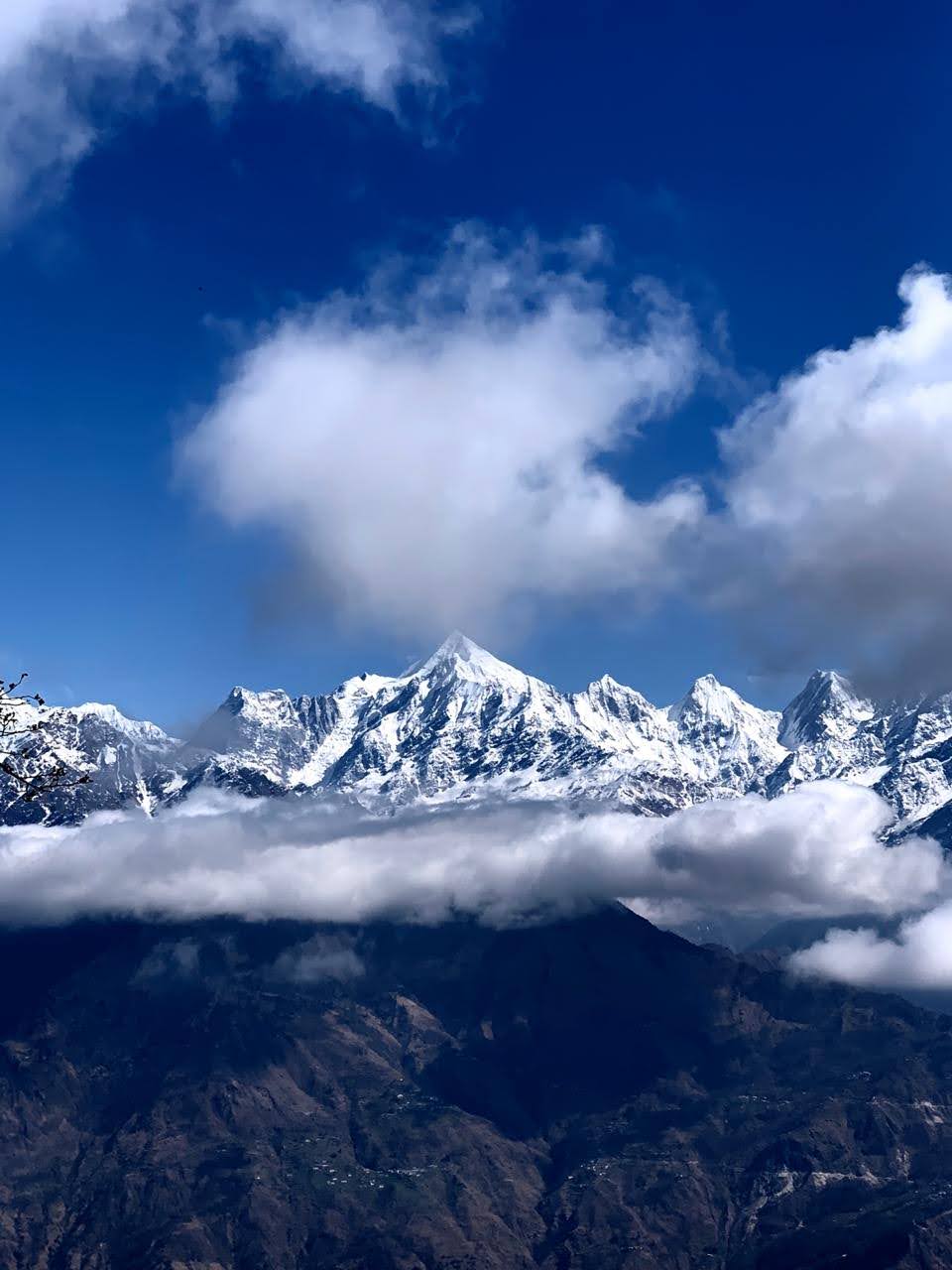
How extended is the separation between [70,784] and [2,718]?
378 cm

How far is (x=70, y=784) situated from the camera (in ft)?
162

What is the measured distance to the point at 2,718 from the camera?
154 ft
